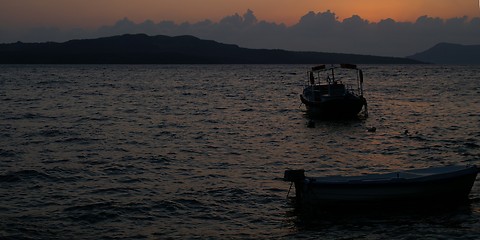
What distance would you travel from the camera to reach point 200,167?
2456 cm

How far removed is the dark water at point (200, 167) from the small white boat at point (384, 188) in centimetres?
57

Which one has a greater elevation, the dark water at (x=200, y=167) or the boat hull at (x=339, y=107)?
the boat hull at (x=339, y=107)

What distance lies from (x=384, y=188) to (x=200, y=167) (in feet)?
31.7

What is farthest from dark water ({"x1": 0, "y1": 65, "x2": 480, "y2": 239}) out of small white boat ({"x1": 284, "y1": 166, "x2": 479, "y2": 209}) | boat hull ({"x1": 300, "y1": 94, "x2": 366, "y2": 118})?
boat hull ({"x1": 300, "y1": 94, "x2": 366, "y2": 118})

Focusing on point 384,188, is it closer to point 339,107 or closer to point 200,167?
point 200,167

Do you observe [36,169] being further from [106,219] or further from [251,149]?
[251,149]

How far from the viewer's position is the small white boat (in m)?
17.1

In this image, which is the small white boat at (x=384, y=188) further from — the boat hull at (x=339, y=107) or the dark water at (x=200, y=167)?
the boat hull at (x=339, y=107)

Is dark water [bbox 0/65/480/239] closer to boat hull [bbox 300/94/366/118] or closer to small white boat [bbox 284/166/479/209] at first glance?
small white boat [bbox 284/166/479/209]

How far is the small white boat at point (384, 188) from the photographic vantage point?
1714 centimetres

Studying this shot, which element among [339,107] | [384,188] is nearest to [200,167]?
[384,188]

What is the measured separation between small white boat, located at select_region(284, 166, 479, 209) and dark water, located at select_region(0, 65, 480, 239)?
0.57 meters

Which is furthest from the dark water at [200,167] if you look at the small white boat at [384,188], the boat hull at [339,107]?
the boat hull at [339,107]

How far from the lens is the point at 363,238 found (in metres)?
15.2
